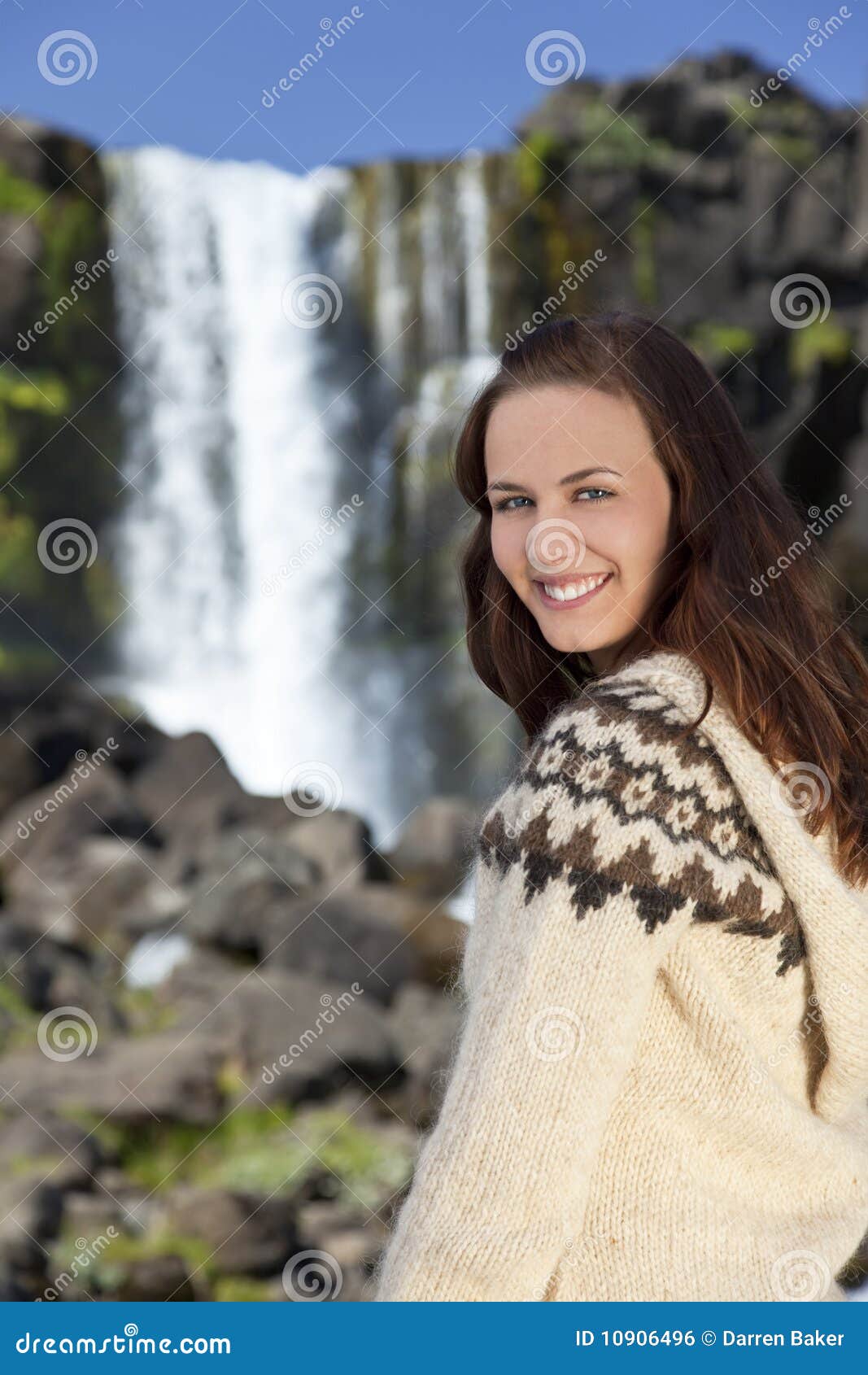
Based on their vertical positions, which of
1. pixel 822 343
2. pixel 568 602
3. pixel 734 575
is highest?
pixel 822 343

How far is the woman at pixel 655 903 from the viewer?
98cm

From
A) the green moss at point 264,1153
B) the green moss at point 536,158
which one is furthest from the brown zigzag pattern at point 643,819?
the green moss at point 536,158

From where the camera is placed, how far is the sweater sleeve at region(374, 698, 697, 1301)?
0.97 metres

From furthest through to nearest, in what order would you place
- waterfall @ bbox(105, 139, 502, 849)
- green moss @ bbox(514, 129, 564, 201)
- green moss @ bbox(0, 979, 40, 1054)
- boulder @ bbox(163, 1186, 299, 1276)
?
waterfall @ bbox(105, 139, 502, 849) < green moss @ bbox(514, 129, 564, 201) < green moss @ bbox(0, 979, 40, 1054) < boulder @ bbox(163, 1186, 299, 1276)

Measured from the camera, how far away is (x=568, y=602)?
1.26 meters

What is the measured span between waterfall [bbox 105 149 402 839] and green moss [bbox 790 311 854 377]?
13.3 ft

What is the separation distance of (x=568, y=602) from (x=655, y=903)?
0.35 meters

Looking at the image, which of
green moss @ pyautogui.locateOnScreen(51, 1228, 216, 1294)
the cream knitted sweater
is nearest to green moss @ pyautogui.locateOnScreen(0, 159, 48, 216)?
green moss @ pyautogui.locateOnScreen(51, 1228, 216, 1294)

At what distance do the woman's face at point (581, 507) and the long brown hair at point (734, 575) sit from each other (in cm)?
2

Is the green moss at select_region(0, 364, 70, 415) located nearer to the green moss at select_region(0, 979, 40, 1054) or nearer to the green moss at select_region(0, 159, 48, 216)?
the green moss at select_region(0, 159, 48, 216)

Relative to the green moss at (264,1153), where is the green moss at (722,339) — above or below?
above

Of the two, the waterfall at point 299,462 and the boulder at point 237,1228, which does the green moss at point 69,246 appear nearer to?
the waterfall at point 299,462

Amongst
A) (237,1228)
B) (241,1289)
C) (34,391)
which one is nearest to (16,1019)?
(237,1228)

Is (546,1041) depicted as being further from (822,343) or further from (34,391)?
(34,391)
